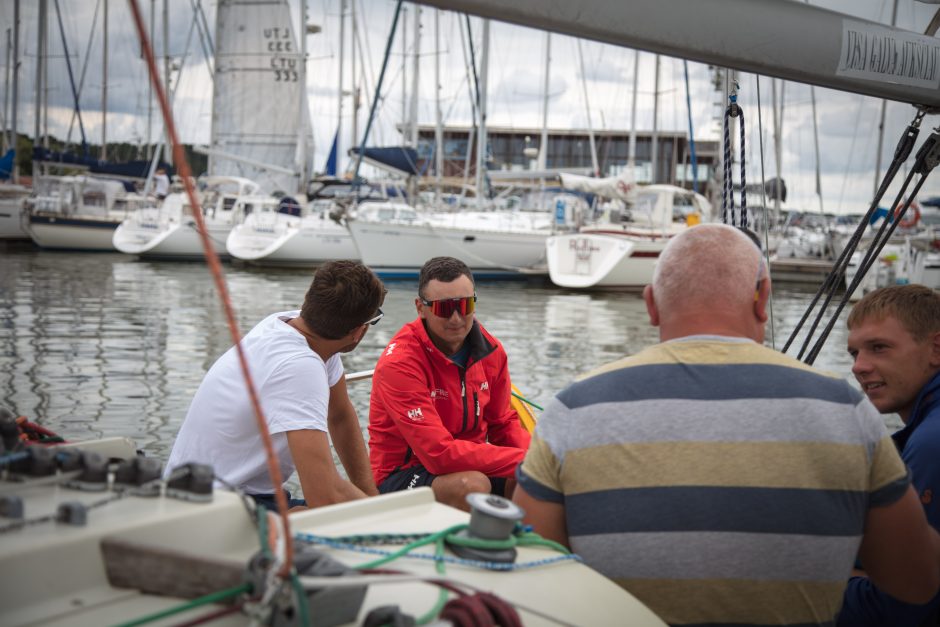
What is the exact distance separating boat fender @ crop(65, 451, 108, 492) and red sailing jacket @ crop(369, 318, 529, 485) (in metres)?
2.16

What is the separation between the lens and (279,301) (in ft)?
57.8

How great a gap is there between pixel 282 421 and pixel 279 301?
49.7 ft

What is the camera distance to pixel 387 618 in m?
1.31

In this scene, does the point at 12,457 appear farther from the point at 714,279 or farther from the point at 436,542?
the point at 714,279

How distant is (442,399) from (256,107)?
27.7 m

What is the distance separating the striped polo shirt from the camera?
5.49ft

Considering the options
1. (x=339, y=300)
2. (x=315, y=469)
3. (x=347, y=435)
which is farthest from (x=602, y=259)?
(x=315, y=469)

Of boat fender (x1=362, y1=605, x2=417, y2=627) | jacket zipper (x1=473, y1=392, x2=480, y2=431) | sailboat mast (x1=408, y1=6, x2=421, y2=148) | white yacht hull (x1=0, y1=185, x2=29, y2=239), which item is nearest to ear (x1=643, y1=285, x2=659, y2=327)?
boat fender (x1=362, y1=605, x2=417, y2=627)

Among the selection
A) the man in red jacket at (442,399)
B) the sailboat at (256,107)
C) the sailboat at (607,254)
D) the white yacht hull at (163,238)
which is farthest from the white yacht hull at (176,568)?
the sailboat at (256,107)

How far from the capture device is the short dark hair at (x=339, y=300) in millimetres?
3049

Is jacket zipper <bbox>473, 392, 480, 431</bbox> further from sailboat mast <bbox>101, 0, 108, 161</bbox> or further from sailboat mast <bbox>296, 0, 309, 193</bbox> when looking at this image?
sailboat mast <bbox>101, 0, 108, 161</bbox>

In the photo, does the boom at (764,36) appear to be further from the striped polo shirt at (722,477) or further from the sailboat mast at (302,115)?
the sailboat mast at (302,115)

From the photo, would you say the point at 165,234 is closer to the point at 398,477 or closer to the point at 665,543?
the point at 398,477

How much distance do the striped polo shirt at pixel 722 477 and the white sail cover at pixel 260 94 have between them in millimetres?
28552
